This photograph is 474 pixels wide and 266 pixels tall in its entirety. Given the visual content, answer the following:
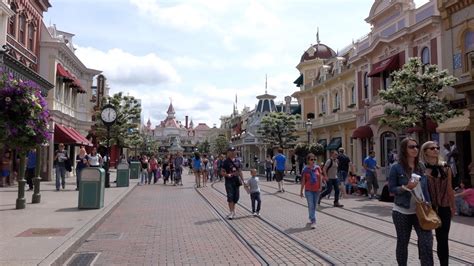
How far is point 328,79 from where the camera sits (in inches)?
1549

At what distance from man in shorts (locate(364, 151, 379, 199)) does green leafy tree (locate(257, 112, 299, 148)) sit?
27686mm

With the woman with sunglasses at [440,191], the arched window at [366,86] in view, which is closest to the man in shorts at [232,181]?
the woman with sunglasses at [440,191]

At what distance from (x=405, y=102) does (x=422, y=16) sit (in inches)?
393

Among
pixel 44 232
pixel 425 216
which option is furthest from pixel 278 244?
pixel 44 232

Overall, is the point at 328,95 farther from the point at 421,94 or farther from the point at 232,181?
the point at 232,181

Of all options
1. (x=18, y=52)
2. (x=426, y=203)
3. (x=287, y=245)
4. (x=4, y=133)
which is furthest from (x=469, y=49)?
(x=18, y=52)

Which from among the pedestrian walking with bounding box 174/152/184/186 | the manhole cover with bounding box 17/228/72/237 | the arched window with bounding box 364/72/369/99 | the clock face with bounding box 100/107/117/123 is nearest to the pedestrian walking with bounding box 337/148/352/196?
the clock face with bounding box 100/107/117/123

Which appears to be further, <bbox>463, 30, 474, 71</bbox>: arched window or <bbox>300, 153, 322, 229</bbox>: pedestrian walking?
<bbox>463, 30, 474, 71</bbox>: arched window

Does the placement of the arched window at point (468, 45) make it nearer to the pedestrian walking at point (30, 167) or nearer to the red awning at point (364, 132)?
the red awning at point (364, 132)

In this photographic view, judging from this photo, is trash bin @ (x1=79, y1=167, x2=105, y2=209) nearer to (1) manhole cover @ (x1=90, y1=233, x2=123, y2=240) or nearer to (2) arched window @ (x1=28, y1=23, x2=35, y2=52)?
(1) manhole cover @ (x1=90, y1=233, x2=123, y2=240)

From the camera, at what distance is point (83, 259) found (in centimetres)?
720

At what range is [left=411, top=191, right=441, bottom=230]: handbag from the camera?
5043mm

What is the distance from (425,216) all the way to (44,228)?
285 inches

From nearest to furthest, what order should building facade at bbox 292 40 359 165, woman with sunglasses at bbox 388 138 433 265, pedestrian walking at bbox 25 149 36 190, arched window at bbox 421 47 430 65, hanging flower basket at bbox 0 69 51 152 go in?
woman with sunglasses at bbox 388 138 433 265 → hanging flower basket at bbox 0 69 51 152 → pedestrian walking at bbox 25 149 36 190 → arched window at bbox 421 47 430 65 → building facade at bbox 292 40 359 165
